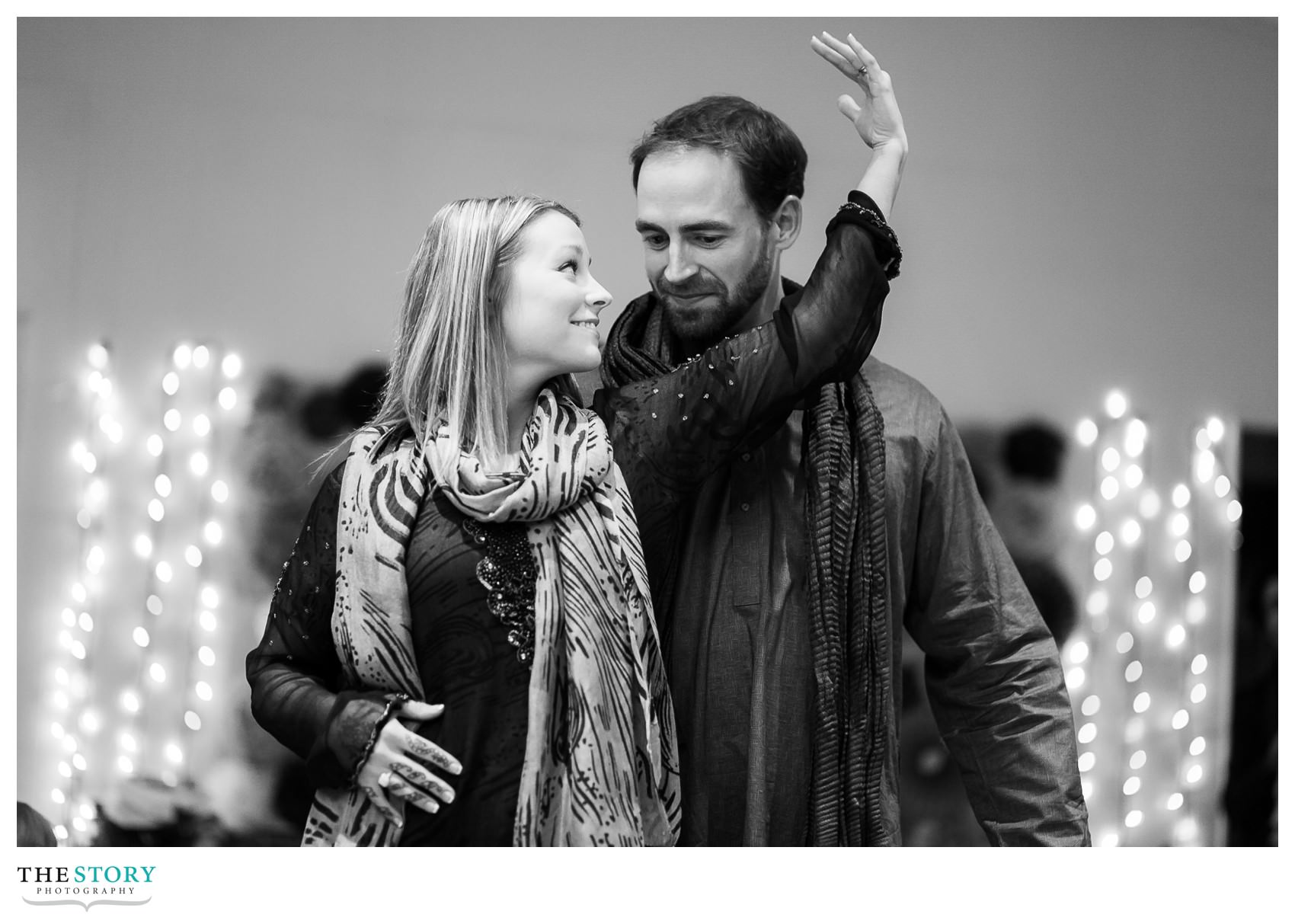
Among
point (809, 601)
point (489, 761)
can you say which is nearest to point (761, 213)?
point (809, 601)

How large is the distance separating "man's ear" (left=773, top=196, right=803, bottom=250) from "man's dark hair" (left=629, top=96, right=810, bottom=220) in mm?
11

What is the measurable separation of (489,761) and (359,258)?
1.08m

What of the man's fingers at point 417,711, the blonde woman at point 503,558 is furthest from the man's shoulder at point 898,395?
the man's fingers at point 417,711

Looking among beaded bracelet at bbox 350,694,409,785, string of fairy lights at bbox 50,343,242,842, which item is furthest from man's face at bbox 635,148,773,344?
string of fairy lights at bbox 50,343,242,842

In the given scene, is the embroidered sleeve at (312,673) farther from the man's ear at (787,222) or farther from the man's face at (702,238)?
the man's ear at (787,222)

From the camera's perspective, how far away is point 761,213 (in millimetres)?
1938

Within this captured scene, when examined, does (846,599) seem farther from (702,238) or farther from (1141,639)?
(1141,639)

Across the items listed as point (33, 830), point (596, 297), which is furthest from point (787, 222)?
point (33, 830)

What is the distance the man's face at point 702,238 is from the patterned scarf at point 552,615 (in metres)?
0.29

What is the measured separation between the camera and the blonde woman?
1678 mm

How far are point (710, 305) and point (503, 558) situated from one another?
50 cm

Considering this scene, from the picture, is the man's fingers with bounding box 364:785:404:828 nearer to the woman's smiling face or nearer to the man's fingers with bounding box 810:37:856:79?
the woman's smiling face

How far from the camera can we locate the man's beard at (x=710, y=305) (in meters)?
1.92
